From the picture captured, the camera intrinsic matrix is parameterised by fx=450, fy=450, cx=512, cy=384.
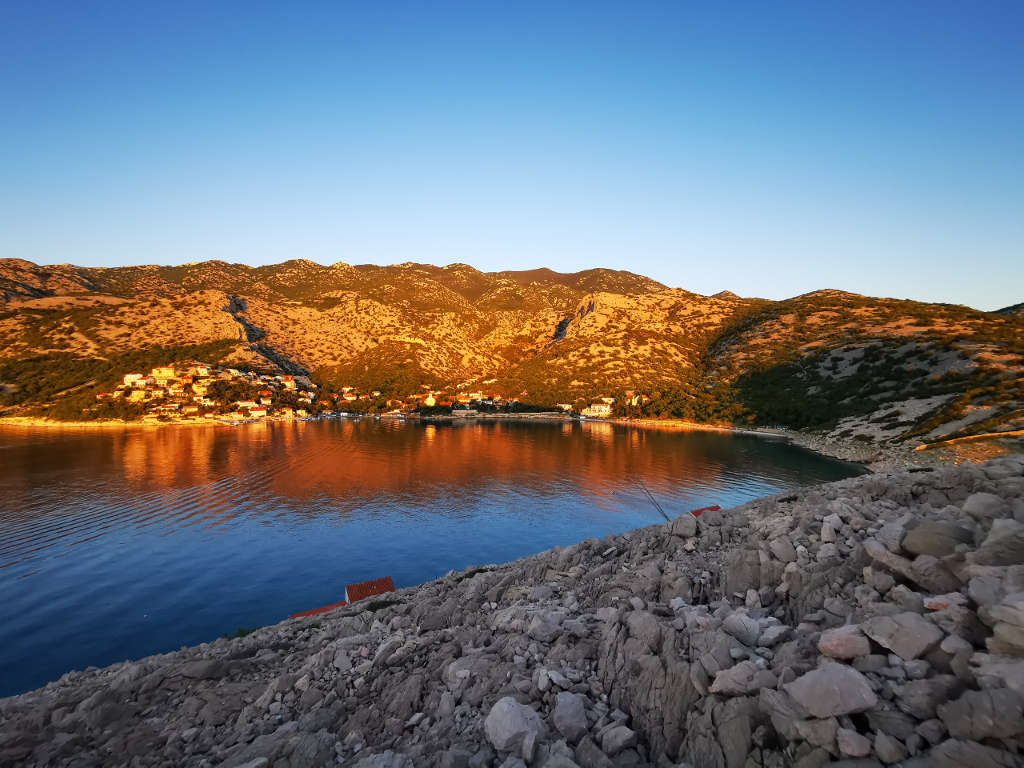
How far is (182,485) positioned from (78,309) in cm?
16267

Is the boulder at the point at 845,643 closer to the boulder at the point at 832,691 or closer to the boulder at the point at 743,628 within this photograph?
the boulder at the point at 832,691

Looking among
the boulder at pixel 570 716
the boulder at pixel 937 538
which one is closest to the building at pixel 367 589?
the boulder at pixel 570 716

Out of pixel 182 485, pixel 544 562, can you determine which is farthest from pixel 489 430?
pixel 544 562

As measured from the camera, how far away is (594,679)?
22.4 feet

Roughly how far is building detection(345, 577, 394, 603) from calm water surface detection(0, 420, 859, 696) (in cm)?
530

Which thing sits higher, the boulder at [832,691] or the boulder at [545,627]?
the boulder at [832,691]

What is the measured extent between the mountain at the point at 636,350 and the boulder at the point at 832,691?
2516 inches

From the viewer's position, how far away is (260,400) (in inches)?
4953

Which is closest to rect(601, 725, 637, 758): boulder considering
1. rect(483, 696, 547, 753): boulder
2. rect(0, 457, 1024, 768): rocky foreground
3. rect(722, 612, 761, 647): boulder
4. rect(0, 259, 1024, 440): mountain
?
rect(0, 457, 1024, 768): rocky foreground

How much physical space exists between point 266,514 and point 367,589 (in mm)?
25844

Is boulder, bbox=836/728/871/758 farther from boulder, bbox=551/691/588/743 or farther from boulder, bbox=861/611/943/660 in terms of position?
boulder, bbox=551/691/588/743

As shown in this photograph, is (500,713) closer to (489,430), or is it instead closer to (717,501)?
(717,501)

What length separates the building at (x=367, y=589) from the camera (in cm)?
2073

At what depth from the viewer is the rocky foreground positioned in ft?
14.5
